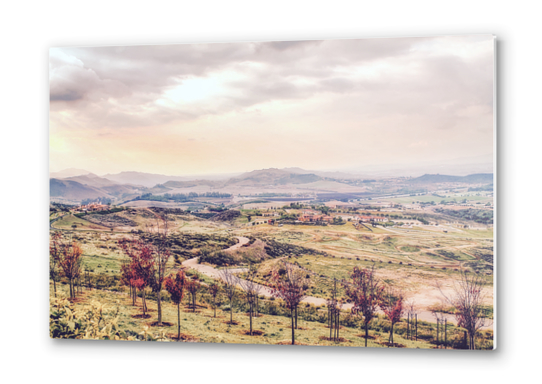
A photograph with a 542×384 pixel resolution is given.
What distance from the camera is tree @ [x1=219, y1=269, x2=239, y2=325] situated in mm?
4633

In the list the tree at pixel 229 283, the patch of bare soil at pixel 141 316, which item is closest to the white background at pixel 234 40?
the patch of bare soil at pixel 141 316

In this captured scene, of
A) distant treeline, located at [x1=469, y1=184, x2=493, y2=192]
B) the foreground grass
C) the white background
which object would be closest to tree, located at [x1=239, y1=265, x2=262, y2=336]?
the foreground grass

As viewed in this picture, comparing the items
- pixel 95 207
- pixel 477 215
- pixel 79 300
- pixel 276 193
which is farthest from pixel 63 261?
pixel 477 215

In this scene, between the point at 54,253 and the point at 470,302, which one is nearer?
the point at 470,302

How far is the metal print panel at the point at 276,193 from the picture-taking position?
14.2 feet

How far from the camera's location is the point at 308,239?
15.3 ft

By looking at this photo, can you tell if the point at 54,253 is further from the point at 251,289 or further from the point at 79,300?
the point at 251,289

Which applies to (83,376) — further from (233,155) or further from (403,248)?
→ (403,248)

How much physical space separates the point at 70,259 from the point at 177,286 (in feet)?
4.53

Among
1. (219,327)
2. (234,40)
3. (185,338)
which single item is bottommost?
(185,338)

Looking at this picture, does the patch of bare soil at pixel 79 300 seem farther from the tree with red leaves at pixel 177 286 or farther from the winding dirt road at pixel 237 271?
the winding dirt road at pixel 237 271

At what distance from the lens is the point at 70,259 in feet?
15.9
